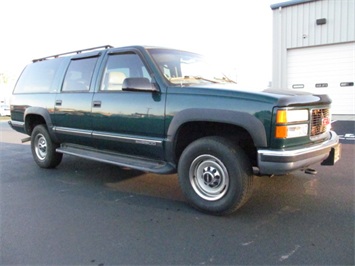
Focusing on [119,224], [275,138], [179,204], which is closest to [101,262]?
[119,224]

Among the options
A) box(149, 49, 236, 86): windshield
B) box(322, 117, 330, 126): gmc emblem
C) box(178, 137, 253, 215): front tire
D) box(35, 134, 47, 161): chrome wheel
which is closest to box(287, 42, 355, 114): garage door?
box(149, 49, 236, 86): windshield

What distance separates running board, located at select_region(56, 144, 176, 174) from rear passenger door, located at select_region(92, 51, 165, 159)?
8 centimetres

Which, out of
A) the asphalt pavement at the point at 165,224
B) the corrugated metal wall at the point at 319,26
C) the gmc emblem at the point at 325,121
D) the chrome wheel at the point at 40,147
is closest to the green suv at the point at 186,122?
the gmc emblem at the point at 325,121

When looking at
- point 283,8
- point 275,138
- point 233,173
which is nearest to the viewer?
point 275,138

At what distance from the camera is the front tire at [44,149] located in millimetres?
5707

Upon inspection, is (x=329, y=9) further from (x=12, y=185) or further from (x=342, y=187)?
(x=12, y=185)

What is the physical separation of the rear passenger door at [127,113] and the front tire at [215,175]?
1.63ft

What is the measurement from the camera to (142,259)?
2664mm

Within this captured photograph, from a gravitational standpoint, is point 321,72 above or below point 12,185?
above

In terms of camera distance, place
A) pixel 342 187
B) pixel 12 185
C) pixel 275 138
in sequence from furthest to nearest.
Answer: pixel 12 185
pixel 342 187
pixel 275 138

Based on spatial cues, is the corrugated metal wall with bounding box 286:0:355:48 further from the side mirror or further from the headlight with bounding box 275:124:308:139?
the side mirror

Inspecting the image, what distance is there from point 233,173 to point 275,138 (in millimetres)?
567

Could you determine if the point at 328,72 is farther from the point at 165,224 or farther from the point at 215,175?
the point at 165,224

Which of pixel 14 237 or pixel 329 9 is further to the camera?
pixel 329 9
